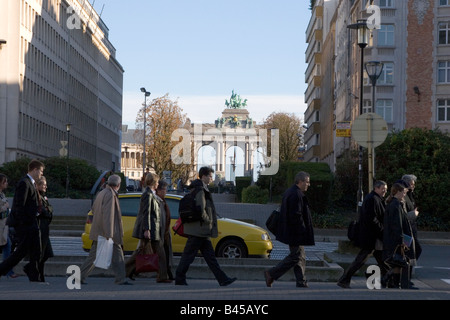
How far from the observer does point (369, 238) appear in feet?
50.5

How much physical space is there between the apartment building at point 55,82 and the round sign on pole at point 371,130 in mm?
34088

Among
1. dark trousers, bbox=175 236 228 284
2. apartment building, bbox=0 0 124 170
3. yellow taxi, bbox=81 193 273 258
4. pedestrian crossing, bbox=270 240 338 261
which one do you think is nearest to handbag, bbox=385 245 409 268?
dark trousers, bbox=175 236 228 284

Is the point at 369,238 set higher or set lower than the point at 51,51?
lower

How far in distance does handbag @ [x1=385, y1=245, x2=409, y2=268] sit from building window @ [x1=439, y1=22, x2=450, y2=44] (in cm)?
4413

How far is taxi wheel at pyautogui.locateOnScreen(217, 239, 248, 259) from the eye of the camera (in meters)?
20.5

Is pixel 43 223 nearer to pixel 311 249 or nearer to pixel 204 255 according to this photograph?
pixel 204 255

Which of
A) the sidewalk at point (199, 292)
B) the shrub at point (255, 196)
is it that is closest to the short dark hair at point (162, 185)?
the sidewalk at point (199, 292)

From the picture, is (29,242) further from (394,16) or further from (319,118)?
(319,118)

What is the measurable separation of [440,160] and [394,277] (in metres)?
23.9

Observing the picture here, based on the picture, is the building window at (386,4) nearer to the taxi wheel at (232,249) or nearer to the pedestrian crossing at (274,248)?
the pedestrian crossing at (274,248)

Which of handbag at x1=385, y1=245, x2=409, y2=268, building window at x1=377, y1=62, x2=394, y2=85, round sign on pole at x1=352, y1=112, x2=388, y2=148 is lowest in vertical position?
handbag at x1=385, y1=245, x2=409, y2=268

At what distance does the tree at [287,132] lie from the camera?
124125 mm

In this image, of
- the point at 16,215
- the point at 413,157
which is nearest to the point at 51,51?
the point at 413,157

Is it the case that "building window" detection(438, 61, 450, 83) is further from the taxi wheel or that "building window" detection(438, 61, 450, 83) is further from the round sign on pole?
the taxi wheel
